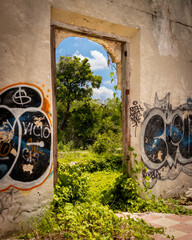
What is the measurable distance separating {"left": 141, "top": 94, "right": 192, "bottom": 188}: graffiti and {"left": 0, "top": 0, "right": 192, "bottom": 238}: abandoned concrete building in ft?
0.07

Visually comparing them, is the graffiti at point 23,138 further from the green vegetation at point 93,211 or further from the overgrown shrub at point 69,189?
the green vegetation at point 93,211

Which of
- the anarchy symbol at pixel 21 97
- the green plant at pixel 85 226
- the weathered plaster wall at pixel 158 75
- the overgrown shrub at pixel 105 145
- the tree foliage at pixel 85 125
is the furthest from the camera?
the tree foliage at pixel 85 125

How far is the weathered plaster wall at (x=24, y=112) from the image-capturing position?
9.35 ft

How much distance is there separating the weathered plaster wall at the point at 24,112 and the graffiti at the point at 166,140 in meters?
2.01

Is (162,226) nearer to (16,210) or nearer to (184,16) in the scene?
(16,210)

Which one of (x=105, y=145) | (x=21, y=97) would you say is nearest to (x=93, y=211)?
(x=21, y=97)

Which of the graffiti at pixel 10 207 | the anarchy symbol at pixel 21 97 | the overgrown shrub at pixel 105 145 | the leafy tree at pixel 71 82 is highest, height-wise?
the leafy tree at pixel 71 82

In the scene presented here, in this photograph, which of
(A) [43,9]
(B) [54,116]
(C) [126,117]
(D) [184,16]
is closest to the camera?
(A) [43,9]

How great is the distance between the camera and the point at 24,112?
302cm

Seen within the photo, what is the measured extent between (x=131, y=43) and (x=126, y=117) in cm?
151

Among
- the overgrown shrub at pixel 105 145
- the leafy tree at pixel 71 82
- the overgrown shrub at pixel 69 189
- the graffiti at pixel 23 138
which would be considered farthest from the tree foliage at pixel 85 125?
the graffiti at pixel 23 138

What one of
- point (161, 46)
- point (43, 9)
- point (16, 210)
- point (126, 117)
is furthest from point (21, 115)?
point (161, 46)

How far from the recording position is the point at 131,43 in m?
4.33

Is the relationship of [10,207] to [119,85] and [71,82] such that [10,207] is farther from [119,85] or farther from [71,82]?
[71,82]
